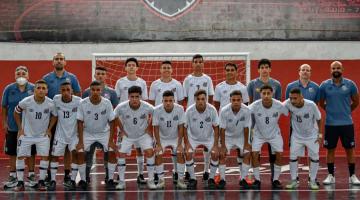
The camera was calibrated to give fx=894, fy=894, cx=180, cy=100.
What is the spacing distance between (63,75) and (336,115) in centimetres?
464

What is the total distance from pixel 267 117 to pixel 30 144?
386 centimetres

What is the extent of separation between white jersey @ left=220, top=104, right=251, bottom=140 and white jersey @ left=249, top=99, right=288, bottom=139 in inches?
5.0

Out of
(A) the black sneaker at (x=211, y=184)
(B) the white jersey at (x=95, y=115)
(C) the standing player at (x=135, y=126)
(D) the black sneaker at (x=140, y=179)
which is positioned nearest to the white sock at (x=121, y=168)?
(C) the standing player at (x=135, y=126)

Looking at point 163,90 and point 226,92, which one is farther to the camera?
point 163,90

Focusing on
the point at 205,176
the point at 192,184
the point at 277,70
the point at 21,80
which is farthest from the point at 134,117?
the point at 277,70

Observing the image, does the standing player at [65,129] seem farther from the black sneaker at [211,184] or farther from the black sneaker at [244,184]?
the black sneaker at [244,184]

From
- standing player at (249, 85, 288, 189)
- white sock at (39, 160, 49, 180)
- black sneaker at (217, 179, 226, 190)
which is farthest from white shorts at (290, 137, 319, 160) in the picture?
white sock at (39, 160, 49, 180)

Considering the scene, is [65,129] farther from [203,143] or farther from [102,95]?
[203,143]

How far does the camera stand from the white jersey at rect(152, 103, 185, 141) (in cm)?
1464

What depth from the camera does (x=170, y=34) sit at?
20266 millimetres

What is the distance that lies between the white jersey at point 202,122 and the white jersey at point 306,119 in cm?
123

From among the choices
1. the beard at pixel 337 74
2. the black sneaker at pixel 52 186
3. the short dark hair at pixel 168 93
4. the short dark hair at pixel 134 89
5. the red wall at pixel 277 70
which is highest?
the red wall at pixel 277 70

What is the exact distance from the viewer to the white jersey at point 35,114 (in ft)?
47.2

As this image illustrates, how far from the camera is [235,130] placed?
48.2 ft
